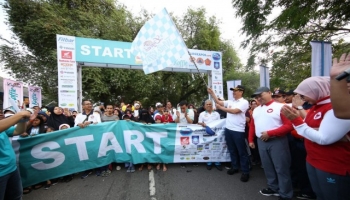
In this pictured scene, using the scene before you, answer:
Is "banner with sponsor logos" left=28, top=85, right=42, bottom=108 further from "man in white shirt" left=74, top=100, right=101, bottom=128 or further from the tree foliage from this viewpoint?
"man in white shirt" left=74, top=100, right=101, bottom=128

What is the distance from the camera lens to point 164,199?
2891 millimetres

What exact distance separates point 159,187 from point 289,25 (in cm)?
357

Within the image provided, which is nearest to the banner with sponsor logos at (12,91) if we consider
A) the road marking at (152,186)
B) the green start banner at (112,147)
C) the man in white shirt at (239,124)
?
the green start banner at (112,147)

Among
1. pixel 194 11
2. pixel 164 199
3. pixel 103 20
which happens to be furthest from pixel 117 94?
pixel 164 199

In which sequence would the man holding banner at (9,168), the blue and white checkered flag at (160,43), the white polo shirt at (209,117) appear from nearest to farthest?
the man holding banner at (9,168) < the blue and white checkered flag at (160,43) < the white polo shirt at (209,117)

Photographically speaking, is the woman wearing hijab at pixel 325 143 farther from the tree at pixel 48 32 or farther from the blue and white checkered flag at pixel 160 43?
the tree at pixel 48 32

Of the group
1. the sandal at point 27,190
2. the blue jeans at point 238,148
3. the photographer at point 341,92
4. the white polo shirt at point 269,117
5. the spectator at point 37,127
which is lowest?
the sandal at point 27,190

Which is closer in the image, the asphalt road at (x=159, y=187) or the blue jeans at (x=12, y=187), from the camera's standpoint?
the blue jeans at (x=12, y=187)

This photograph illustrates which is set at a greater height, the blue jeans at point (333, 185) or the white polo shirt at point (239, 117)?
the white polo shirt at point (239, 117)

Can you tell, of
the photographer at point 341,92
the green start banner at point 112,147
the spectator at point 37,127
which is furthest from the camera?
the spectator at point 37,127

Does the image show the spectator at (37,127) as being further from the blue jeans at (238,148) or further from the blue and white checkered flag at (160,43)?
the blue jeans at (238,148)

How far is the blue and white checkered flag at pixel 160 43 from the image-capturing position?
11.4ft

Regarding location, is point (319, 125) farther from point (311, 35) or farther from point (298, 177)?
point (311, 35)

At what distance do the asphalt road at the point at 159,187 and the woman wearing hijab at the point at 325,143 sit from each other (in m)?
1.53
